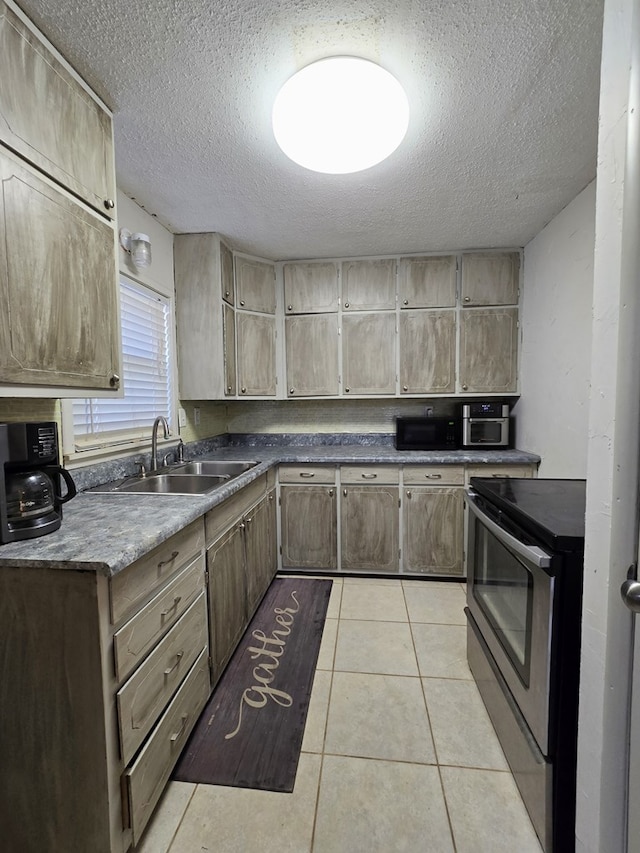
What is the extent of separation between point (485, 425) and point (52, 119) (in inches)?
114

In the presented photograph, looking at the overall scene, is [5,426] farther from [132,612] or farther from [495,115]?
[495,115]

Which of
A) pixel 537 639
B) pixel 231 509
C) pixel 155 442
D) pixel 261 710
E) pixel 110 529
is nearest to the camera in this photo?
pixel 537 639

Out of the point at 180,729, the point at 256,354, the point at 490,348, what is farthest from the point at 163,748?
the point at 490,348

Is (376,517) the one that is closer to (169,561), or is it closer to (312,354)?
(312,354)

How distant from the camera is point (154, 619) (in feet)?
3.75

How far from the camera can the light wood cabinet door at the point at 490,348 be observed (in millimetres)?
2795

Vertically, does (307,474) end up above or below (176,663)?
above

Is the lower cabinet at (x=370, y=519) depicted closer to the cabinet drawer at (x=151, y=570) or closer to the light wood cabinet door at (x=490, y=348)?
the light wood cabinet door at (x=490, y=348)

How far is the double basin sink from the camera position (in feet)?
5.98

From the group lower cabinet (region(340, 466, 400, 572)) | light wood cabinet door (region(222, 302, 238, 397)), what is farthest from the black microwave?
light wood cabinet door (region(222, 302, 238, 397))

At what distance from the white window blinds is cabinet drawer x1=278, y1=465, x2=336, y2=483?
92cm

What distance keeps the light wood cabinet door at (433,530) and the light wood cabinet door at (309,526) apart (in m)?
0.54

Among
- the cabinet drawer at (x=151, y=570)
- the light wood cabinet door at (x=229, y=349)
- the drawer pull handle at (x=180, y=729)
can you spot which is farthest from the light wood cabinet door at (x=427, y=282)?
the drawer pull handle at (x=180, y=729)

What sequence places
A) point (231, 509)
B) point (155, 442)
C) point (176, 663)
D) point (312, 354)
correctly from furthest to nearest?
1. point (312, 354)
2. point (155, 442)
3. point (231, 509)
4. point (176, 663)
